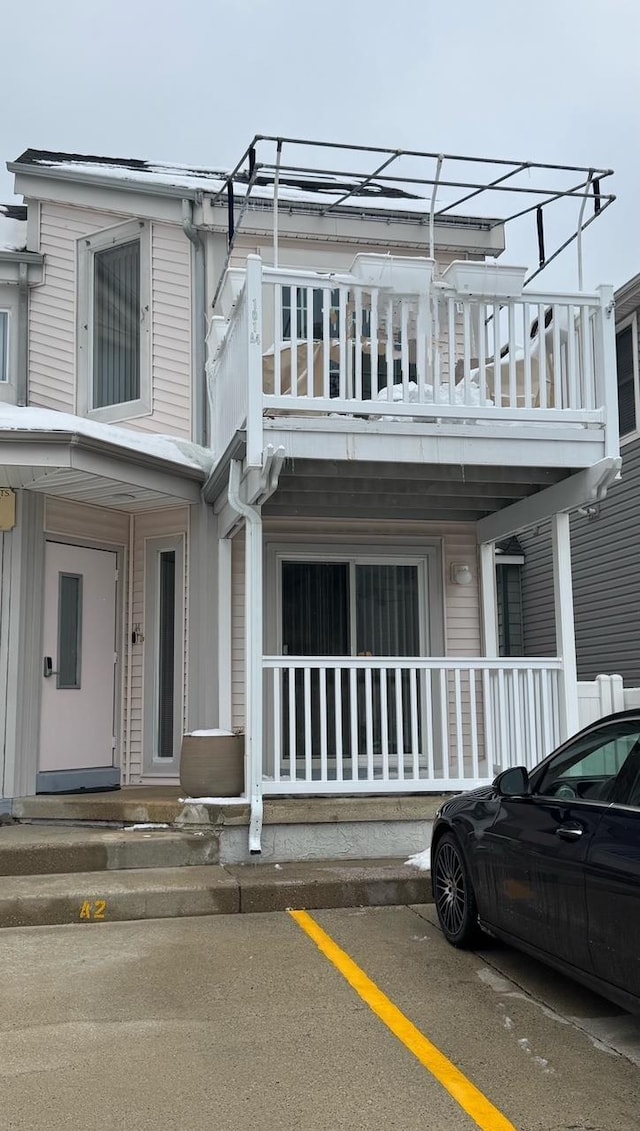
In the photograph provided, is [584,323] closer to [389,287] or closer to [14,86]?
[389,287]

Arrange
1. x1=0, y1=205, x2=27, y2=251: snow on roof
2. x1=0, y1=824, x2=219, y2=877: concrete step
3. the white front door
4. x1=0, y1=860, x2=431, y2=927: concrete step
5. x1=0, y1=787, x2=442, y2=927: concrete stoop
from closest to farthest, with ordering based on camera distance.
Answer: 1. x1=0, y1=860, x2=431, y2=927: concrete step
2. x1=0, y1=787, x2=442, y2=927: concrete stoop
3. x1=0, y1=824, x2=219, y2=877: concrete step
4. the white front door
5. x1=0, y1=205, x2=27, y2=251: snow on roof

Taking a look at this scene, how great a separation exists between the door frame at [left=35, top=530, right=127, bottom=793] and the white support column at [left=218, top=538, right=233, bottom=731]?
1123 millimetres

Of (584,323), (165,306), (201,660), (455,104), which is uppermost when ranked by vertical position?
(455,104)

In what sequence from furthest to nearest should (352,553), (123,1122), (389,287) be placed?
(352,553) < (389,287) < (123,1122)

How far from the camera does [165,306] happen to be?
937cm

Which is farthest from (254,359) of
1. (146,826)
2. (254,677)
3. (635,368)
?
(635,368)

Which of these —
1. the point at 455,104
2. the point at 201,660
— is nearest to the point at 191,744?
the point at 201,660

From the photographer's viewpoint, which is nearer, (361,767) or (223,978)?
(223,978)

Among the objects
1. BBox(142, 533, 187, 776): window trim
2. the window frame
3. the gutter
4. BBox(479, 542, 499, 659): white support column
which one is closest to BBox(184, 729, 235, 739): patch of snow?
BBox(142, 533, 187, 776): window trim

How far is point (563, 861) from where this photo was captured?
13.3 feet

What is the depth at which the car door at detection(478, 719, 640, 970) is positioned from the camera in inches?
156

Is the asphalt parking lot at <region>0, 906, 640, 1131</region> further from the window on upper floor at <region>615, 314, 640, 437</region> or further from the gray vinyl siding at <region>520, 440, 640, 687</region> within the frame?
the window on upper floor at <region>615, 314, 640, 437</region>

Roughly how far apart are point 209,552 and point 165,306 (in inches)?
103

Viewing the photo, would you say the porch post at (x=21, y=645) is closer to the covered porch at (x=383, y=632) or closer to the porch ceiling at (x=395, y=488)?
the covered porch at (x=383, y=632)
